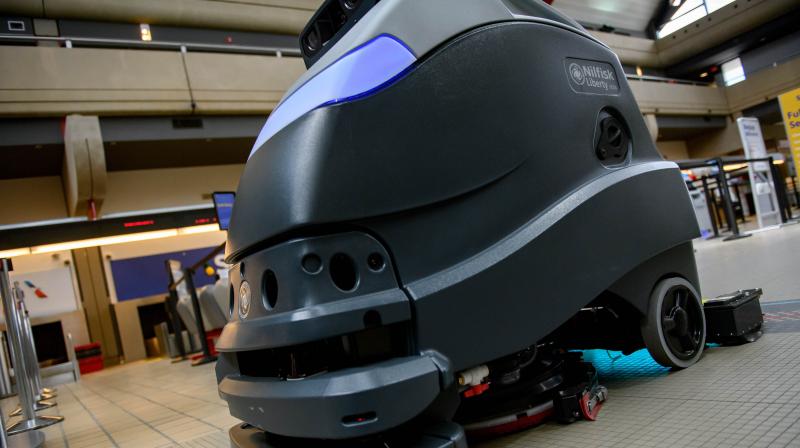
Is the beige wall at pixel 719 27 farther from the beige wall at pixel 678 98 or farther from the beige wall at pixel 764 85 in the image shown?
the beige wall at pixel 764 85

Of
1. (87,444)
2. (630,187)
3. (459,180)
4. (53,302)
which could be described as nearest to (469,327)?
(459,180)

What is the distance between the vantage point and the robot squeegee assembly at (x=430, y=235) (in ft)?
3.68

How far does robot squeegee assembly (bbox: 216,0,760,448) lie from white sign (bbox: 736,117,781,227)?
8.36m

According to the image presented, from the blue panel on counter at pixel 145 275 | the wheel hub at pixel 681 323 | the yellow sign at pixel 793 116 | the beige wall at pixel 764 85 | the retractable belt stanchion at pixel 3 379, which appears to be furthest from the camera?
the beige wall at pixel 764 85

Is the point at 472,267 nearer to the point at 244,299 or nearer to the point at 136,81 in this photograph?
the point at 244,299

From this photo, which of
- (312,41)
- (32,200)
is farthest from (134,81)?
(312,41)

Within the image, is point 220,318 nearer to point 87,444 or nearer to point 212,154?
point 212,154

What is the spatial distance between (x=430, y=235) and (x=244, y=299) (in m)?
0.50

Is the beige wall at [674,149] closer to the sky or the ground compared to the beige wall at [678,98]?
closer to the ground

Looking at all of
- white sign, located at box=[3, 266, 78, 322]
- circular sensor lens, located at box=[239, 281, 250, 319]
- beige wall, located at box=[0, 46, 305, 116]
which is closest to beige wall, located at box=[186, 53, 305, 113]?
beige wall, located at box=[0, 46, 305, 116]

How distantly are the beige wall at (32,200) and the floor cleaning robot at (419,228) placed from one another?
10.9 metres

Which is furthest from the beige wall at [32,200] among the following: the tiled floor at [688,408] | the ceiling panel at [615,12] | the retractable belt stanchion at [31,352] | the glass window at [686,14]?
the glass window at [686,14]

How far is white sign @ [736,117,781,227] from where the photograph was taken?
8.40 metres

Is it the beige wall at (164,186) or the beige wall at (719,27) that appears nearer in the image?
the beige wall at (164,186)
